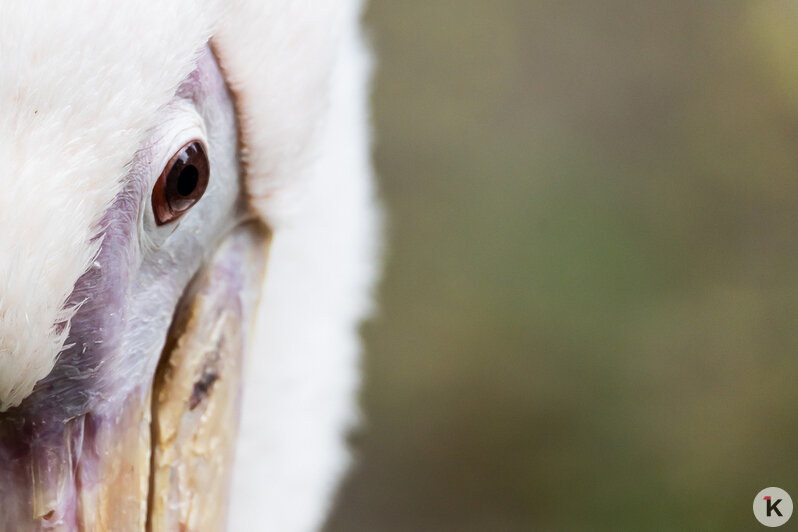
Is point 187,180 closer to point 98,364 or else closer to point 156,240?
point 156,240

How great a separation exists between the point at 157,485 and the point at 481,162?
137cm

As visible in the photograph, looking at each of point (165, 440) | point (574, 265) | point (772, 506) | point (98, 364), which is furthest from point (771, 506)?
point (98, 364)

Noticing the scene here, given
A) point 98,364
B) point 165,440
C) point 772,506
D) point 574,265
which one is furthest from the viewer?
point 574,265

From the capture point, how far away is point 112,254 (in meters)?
0.69

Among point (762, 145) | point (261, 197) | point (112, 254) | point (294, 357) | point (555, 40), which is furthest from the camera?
point (555, 40)

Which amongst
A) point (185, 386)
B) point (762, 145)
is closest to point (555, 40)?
point (762, 145)

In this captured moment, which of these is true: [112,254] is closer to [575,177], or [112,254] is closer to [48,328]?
[48,328]

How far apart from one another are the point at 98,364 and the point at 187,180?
0.16 metres

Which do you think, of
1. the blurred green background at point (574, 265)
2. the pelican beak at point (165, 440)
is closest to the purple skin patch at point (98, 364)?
the pelican beak at point (165, 440)

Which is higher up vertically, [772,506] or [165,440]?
[165,440]

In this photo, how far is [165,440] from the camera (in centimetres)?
81

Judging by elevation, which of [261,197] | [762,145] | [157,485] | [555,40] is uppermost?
[555,40]

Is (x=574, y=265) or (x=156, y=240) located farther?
(x=574, y=265)

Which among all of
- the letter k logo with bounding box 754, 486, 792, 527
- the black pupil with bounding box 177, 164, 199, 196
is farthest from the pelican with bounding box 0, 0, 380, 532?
the letter k logo with bounding box 754, 486, 792, 527
